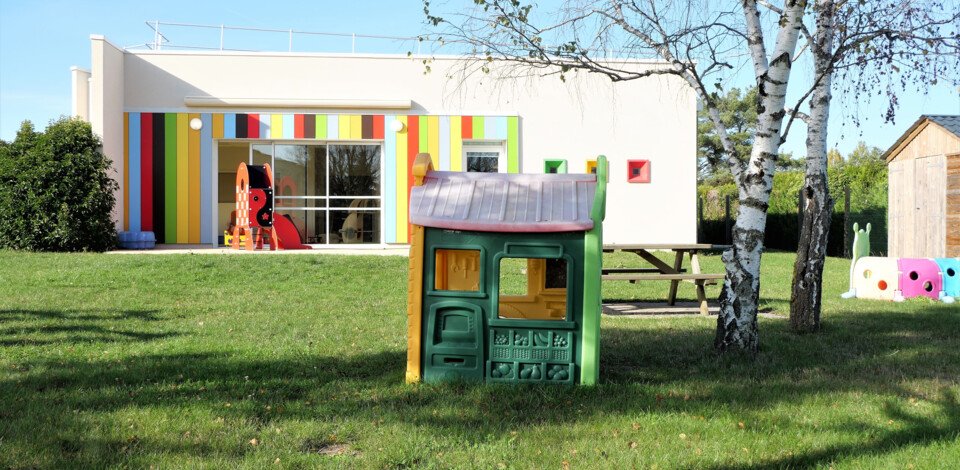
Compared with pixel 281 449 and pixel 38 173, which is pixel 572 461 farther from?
pixel 38 173

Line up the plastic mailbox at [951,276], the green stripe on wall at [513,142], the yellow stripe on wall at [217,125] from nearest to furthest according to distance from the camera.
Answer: the plastic mailbox at [951,276] → the yellow stripe on wall at [217,125] → the green stripe on wall at [513,142]

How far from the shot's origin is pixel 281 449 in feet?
12.4

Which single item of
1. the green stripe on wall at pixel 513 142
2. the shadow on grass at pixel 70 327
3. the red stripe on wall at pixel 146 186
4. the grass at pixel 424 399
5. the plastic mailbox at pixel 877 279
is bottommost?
the grass at pixel 424 399

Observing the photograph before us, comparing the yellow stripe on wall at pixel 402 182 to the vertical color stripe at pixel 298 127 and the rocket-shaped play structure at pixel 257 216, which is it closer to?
the vertical color stripe at pixel 298 127

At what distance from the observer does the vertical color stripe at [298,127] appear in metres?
17.3

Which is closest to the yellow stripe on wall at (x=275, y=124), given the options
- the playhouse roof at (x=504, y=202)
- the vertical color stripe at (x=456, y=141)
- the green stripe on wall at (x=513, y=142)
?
the vertical color stripe at (x=456, y=141)

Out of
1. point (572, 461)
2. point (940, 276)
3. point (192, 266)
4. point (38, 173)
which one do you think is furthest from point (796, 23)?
point (38, 173)

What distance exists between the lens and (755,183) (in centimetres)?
612

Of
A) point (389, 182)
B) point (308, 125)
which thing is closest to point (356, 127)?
point (308, 125)

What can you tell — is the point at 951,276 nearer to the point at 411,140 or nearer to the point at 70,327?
the point at 70,327

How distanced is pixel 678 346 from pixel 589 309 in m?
1.83

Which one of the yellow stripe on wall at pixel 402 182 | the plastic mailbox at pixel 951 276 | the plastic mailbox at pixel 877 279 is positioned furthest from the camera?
the yellow stripe on wall at pixel 402 182

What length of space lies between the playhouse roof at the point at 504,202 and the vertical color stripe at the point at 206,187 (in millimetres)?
12421

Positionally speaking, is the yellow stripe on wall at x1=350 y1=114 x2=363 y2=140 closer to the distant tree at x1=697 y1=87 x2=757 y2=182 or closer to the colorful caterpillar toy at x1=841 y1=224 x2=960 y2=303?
the colorful caterpillar toy at x1=841 y1=224 x2=960 y2=303
